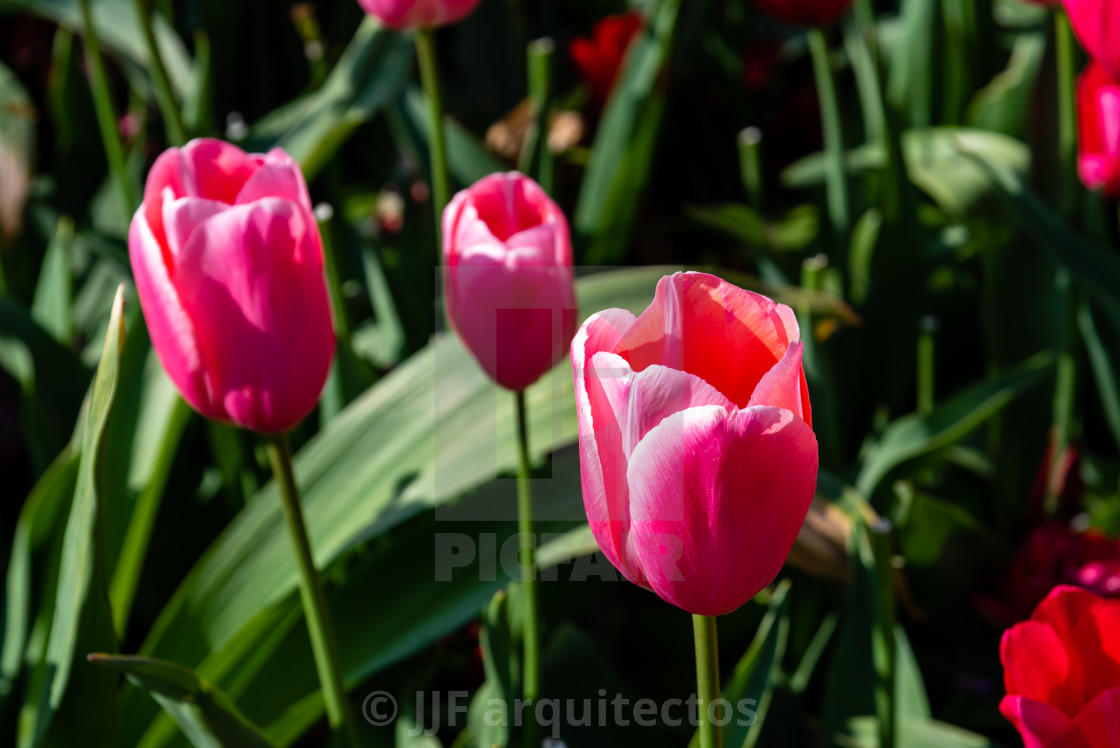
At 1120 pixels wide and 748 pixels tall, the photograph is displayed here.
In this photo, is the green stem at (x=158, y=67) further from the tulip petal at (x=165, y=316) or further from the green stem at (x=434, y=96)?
the tulip petal at (x=165, y=316)

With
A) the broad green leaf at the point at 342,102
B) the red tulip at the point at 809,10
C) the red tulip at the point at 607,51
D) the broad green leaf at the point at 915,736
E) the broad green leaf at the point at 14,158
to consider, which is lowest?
the broad green leaf at the point at 915,736

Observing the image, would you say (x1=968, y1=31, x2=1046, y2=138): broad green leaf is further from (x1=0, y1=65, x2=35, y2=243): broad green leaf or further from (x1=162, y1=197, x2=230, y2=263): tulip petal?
(x1=0, y1=65, x2=35, y2=243): broad green leaf

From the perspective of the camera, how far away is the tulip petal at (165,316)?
0.50 m

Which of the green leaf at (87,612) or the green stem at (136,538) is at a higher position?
the green leaf at (87,612)

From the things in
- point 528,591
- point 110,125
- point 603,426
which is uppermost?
point 603,426

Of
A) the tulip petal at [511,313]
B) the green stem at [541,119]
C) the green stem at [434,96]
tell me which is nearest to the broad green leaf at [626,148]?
the green stem at [541,119]

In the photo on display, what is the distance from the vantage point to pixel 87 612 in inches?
21.8

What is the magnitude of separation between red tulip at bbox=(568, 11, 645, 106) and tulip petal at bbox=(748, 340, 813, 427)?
1014 millimetres

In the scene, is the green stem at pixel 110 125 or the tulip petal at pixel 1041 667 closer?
the tulip petal at pixel 1041 667

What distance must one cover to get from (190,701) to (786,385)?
314mm

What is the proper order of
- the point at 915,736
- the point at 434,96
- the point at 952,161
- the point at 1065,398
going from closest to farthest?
the point at 915,736 < the point at 434,96 < the point at 1065,398 < the point at 952,161

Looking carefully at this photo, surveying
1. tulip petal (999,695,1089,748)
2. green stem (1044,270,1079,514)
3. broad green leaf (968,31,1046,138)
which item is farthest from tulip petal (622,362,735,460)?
broad green leaf (968,31,1046,138)

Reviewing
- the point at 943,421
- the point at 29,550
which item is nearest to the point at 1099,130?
the point at 943,421

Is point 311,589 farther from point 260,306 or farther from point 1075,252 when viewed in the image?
point 1075,252
